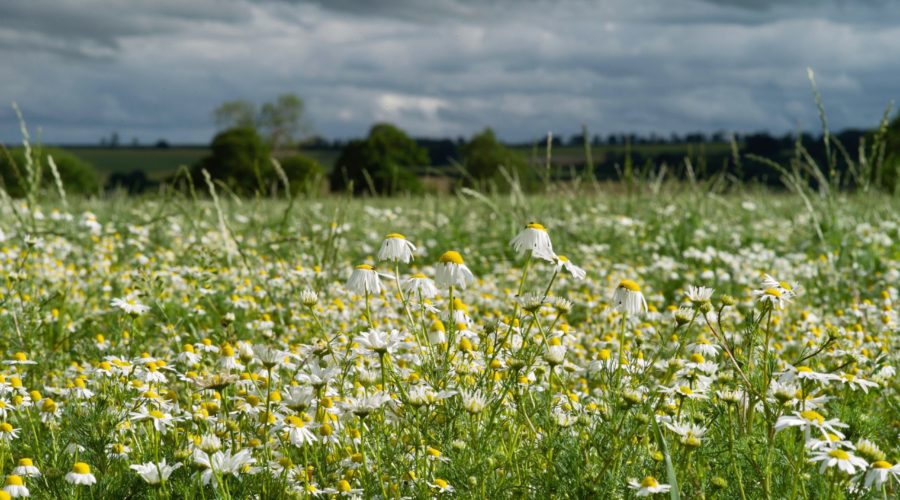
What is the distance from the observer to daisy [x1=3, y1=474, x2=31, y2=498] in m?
2.45

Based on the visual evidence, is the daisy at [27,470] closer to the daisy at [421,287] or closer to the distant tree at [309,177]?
the daisy at [421,287]

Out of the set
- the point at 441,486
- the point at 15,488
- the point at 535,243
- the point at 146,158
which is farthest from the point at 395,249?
the point at 146,158

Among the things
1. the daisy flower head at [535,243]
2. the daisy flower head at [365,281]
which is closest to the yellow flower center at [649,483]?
the daisy flower head at [535,243]

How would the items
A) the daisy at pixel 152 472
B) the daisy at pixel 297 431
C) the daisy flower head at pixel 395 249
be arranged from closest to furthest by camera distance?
the daisy at pixel 152 472 < the daisy at pixel 297 431 < the daisy flower head at pixel 395 249

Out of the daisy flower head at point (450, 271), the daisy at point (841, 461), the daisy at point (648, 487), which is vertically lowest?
the daisy at point (648, 487)

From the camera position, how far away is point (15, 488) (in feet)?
8.08

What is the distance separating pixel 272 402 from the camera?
3.05m

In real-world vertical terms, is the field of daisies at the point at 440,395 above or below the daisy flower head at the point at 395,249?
below

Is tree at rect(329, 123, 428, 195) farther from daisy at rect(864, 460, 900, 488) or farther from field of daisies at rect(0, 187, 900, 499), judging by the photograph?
daisy at rect(864, 460, 900, 488)

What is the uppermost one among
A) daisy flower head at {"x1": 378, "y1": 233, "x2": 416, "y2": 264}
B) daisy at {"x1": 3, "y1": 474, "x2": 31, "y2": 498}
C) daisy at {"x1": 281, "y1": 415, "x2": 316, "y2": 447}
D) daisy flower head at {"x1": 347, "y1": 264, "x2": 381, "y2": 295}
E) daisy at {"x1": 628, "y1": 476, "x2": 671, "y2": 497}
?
daisy flower head at {"x1": 378, "y1": 233, "x2": 416, "y2": 264}

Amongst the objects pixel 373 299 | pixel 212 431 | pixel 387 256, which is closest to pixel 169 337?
pixel 373 299

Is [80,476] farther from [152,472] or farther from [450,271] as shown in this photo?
[450,271]

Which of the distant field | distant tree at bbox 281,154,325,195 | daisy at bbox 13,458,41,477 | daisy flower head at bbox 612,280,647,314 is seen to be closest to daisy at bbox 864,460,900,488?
daisy flower head at bbox 612,280,647,314

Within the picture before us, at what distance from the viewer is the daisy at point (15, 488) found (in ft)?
8.05
